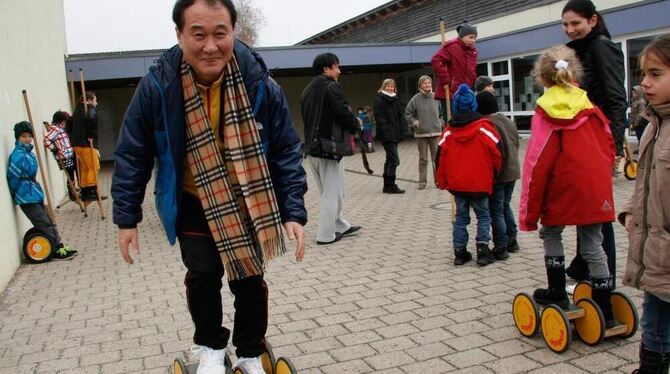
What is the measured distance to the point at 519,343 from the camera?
3844 mm

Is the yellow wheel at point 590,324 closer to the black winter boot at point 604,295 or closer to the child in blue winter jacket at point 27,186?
the black winter boot at point 604,295

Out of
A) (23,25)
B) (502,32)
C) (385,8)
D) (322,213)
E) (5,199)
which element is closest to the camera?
(5,199)

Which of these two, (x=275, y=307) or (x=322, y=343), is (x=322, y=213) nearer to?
(x=275, y=307)

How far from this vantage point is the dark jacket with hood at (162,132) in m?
2.83

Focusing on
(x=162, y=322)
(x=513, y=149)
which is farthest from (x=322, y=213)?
(x=162, y=322)

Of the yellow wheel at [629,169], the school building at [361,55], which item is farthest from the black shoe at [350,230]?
the yellow wheel at [629,169]

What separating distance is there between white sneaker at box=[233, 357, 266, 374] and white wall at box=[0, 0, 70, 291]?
3.90 metres

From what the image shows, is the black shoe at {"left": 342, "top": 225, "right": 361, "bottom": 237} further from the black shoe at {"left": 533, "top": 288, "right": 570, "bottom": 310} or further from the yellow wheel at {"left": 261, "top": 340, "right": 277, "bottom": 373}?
the yellow wheel at {"left": 261, "top": 340, "right": 277, "bottom": 373}

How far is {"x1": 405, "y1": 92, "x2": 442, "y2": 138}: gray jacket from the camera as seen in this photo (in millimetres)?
10891

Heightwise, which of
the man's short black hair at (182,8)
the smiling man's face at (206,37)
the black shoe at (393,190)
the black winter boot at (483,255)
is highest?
the man's short black hair at (182,8)

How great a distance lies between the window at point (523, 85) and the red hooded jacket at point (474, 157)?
583 inches

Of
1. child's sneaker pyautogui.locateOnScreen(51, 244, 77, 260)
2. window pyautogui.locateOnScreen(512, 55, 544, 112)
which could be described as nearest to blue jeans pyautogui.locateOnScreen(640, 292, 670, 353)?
child's sneaker pyautogui.locateOnScreen(51, 244, 77, 260)

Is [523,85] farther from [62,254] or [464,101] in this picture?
[62,254]

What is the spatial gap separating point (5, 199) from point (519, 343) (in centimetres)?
543
